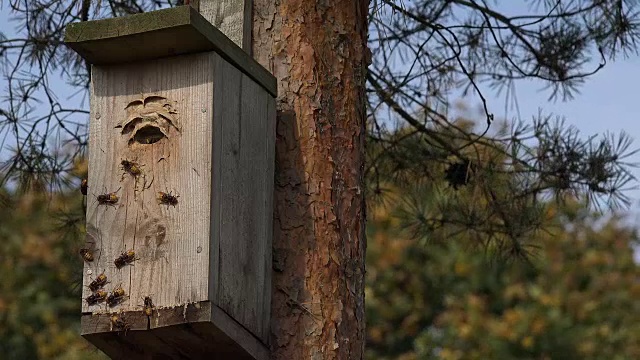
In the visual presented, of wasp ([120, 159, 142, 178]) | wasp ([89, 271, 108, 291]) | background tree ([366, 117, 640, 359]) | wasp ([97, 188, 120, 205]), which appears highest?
wasp ([120, 159, 142, 178])

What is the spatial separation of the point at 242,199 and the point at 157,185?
0.16 m

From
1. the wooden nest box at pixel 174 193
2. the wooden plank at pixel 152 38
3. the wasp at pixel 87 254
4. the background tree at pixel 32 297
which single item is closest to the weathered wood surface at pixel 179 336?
the wooden nest box at pixel 174 193

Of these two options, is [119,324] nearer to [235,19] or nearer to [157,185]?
[157,185]

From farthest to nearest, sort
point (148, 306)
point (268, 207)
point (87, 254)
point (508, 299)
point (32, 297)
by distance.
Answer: point (508, 299), point (32, 297), point (268, 207), point (87, 254), point (148, 306)

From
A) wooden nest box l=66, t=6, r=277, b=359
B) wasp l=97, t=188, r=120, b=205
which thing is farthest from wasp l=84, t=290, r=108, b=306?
wasp l=97, t=188, r=120, b=205

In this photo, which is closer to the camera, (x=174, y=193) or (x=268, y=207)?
(x=174, y=193)

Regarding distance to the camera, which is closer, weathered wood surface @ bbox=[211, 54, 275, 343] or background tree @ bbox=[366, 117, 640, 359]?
weathered wood surface @ bbox=[211, 54, 275, 343]

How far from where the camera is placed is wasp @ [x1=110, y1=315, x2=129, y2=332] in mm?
2168

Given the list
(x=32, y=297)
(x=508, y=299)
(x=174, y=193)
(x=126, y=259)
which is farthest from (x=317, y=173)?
(x=508, y=299)

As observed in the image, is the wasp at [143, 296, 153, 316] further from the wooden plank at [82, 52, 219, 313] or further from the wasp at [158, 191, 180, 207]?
the wasp at [158, 191, 180, 207]

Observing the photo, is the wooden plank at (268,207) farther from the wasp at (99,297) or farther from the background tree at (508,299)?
the background tree at (508,299)

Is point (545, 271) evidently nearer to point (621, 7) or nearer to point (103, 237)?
point (621, 7)

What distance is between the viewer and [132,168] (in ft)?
7.42

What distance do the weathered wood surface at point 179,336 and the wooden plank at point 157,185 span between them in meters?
0.02
